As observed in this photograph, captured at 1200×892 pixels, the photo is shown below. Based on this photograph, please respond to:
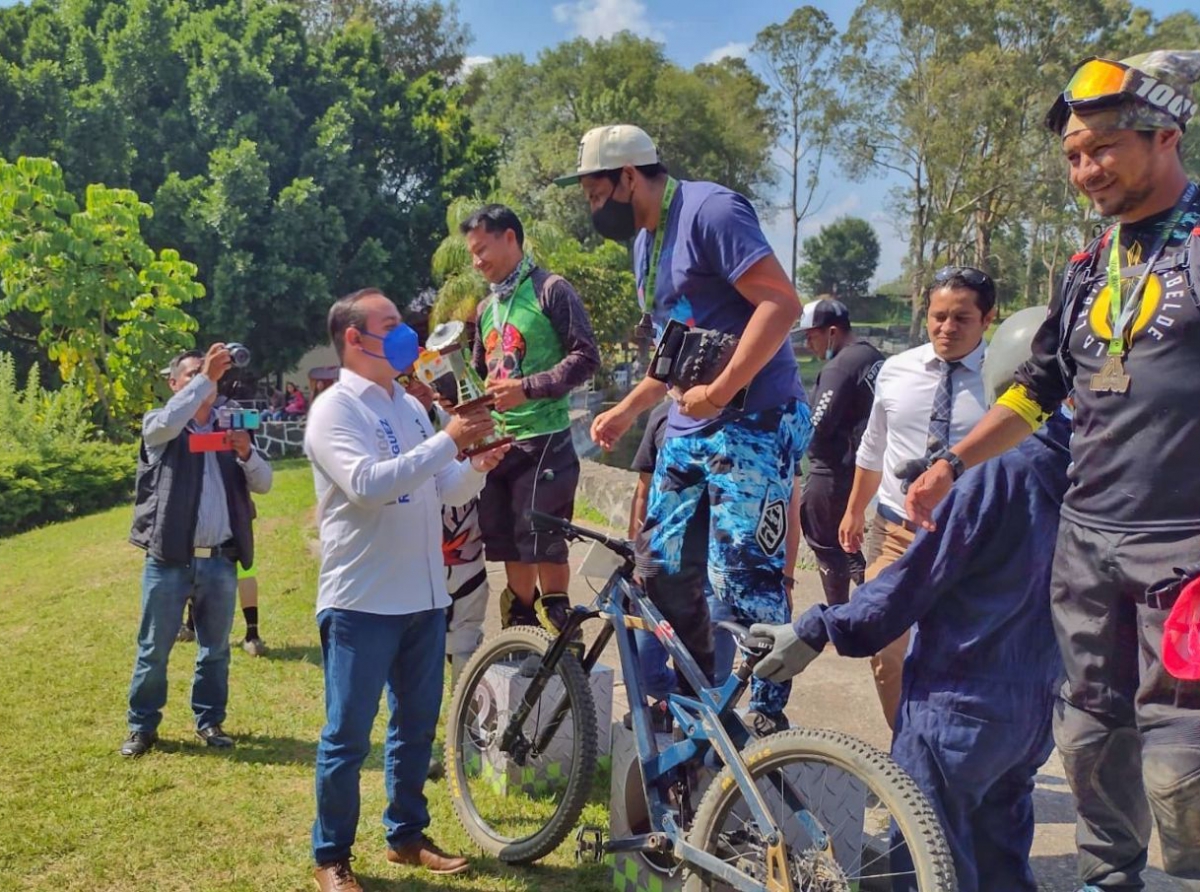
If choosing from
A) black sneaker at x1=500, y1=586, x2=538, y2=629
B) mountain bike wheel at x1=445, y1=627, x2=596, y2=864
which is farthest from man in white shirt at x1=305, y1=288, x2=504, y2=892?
black sneaker at x1=500, y1=586, x2=538, y2=629

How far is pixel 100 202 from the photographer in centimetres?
1862

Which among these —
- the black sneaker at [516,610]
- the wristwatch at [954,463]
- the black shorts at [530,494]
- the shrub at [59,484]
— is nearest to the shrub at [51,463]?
the shrub at [59,484]

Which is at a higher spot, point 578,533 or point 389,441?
point 389,441

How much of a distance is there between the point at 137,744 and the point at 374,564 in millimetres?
2374

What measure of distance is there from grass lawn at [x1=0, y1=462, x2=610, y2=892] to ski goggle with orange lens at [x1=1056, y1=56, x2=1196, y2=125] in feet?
8.98

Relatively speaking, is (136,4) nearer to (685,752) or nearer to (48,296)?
(48,296)

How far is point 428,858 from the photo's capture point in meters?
3.60

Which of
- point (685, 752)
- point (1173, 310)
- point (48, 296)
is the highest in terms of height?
point (48, 296)

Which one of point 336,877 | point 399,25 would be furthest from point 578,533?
point 399,25

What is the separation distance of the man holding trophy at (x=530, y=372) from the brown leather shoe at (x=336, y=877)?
1386 mm

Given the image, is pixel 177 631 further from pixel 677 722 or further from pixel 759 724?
pixel 759 724

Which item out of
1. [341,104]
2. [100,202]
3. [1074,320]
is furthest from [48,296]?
[1074,320]

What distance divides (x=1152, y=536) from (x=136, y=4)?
33261 millimetres

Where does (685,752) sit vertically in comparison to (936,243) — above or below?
below
